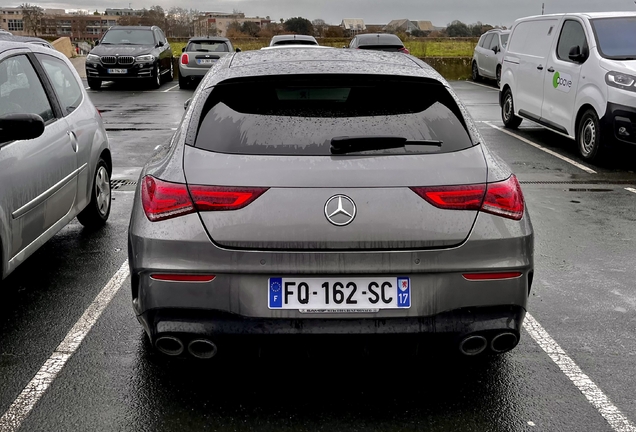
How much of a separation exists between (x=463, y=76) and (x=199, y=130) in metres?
27.5

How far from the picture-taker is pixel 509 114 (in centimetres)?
1389

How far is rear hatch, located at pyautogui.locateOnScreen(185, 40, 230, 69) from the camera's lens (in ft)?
77.3

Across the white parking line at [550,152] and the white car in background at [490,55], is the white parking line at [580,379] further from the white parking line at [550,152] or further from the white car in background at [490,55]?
the white car in background at [490,55]

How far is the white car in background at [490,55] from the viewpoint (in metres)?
24.8

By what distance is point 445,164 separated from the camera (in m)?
3.20

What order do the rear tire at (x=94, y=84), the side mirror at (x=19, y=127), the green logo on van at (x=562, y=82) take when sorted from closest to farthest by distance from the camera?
the side mirror at (x=19, y=127)
the green logo on van at (x=562, y=82)
the rear tire at (x=94, y=84)

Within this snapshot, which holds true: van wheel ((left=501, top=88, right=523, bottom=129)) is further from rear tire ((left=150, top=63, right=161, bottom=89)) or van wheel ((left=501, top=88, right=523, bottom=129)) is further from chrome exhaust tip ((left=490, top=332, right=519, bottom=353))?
rear tire ((left=150, top=63, right=161, bottom=89))

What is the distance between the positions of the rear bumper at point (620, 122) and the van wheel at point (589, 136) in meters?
0.17

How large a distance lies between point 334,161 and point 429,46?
131 ft

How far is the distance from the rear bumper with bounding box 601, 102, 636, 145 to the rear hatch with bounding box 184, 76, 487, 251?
6627 mm

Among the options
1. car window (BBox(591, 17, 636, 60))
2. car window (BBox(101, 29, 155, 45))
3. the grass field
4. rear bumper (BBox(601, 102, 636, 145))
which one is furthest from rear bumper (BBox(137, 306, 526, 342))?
the grass field

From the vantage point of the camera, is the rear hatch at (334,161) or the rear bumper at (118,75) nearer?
the rear hatch at (334,161)

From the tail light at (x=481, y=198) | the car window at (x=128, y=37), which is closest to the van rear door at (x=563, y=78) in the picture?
the tail light at (x=481, y=198)

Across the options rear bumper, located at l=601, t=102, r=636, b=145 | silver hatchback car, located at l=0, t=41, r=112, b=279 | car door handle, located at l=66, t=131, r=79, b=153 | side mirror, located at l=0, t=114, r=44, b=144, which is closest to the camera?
side mirror, located at l=0, t=114, r=44, b=144
